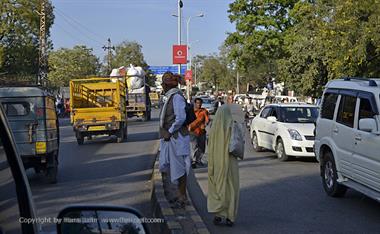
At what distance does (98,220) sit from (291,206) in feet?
21.3

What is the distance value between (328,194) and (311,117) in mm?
6371

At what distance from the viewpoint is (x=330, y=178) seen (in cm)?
949

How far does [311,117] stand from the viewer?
15734mm

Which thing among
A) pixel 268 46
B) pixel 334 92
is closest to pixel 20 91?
pixel 334 92

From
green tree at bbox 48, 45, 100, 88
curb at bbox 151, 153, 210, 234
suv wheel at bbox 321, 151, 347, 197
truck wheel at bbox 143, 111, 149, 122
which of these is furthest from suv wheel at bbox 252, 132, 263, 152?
green tree at bbox 48, 45, 100, 88

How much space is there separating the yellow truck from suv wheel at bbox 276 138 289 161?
7.39 m

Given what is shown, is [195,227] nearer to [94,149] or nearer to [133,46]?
[94,149]

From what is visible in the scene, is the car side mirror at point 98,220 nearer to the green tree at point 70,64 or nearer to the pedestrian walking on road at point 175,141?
the pedestrian walking on road at point 175,141

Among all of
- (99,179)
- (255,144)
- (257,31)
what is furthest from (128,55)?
(99,179)

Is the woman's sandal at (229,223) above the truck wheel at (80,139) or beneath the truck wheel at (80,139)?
above

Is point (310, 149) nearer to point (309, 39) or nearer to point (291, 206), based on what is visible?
point (291, 206)

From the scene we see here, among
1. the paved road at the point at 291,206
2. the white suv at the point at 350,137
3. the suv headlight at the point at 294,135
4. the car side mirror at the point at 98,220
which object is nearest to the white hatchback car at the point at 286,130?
the suv headlight at the point at 294,135

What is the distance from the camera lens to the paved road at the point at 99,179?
919 cm

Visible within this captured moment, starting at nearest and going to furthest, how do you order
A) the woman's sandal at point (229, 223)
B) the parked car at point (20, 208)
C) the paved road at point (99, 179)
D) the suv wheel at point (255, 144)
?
1. the parked car at point (20, 208)
2. the woman's sandal at point (229, 223)
3. the paved road at point (99, 179)
4. the suv wheel at point (255, 144)
